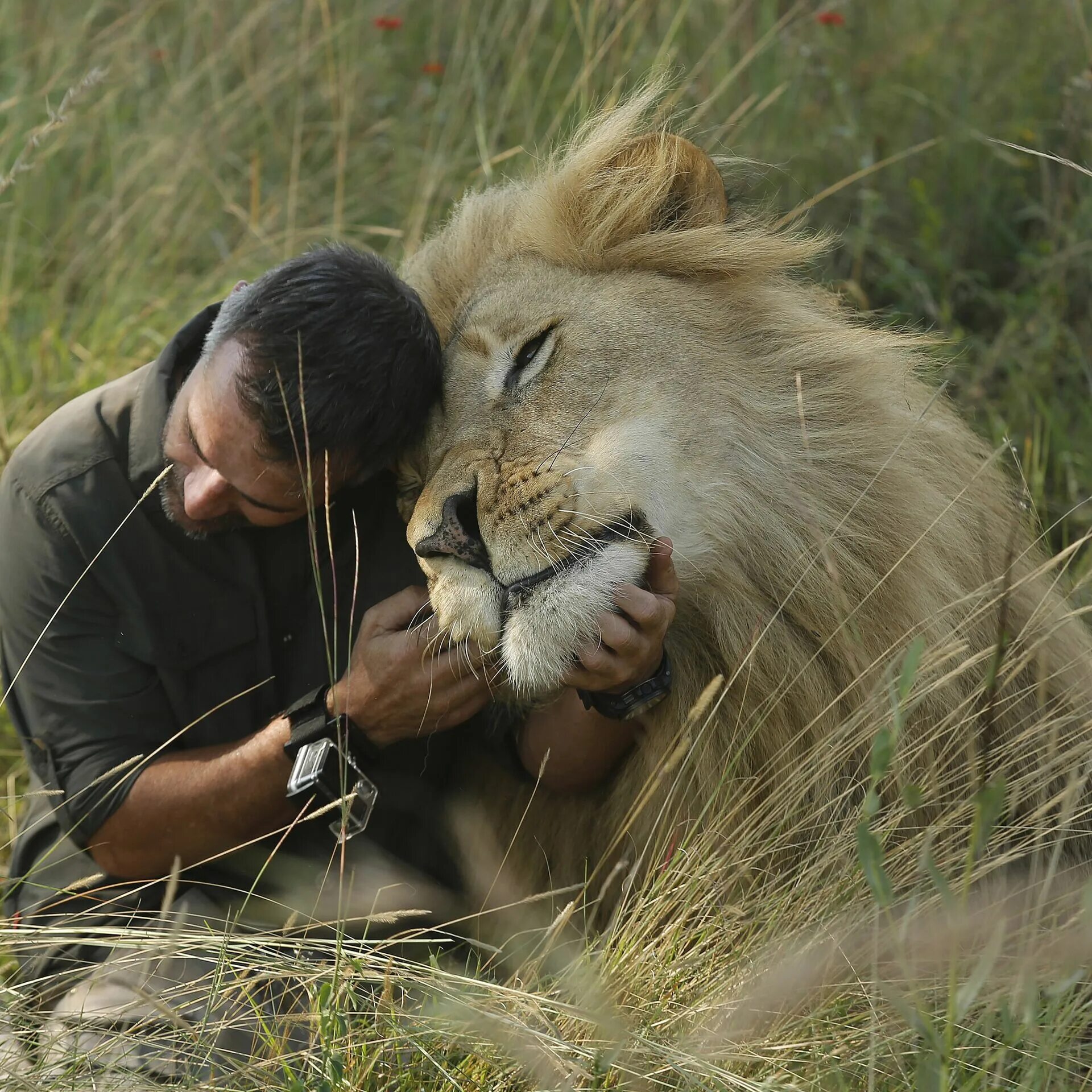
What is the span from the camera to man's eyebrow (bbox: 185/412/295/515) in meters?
2.75

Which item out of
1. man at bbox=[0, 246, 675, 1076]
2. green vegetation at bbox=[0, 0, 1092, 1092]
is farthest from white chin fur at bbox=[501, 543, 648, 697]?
green vegetation at bbox=[0, 0, 1092, 1092]

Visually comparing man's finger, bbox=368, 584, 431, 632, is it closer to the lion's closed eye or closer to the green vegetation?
the lion's closed eye

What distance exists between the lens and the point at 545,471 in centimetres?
249

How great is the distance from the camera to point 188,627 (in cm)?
296

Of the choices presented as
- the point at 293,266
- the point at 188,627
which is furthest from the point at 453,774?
the point at 293,266

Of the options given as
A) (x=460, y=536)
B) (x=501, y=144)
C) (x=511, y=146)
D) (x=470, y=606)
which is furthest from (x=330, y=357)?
(x=501, y=144)

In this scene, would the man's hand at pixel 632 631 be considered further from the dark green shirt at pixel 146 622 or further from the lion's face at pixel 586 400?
the dark green shirt at pixel 146 622

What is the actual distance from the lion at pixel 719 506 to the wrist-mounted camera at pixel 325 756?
313 millimetres

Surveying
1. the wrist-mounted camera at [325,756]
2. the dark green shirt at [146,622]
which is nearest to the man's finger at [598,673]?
the wrist-mounted camera at [325,756]

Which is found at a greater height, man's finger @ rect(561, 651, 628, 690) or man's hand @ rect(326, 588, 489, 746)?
man's finger @ rect(561, 651, 628, 690)

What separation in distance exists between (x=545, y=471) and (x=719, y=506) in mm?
341

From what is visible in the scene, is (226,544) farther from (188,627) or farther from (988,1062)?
(988,1062)

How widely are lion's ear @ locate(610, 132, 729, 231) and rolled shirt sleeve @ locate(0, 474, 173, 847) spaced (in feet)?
4.61

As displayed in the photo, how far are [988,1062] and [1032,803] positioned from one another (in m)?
0.99
